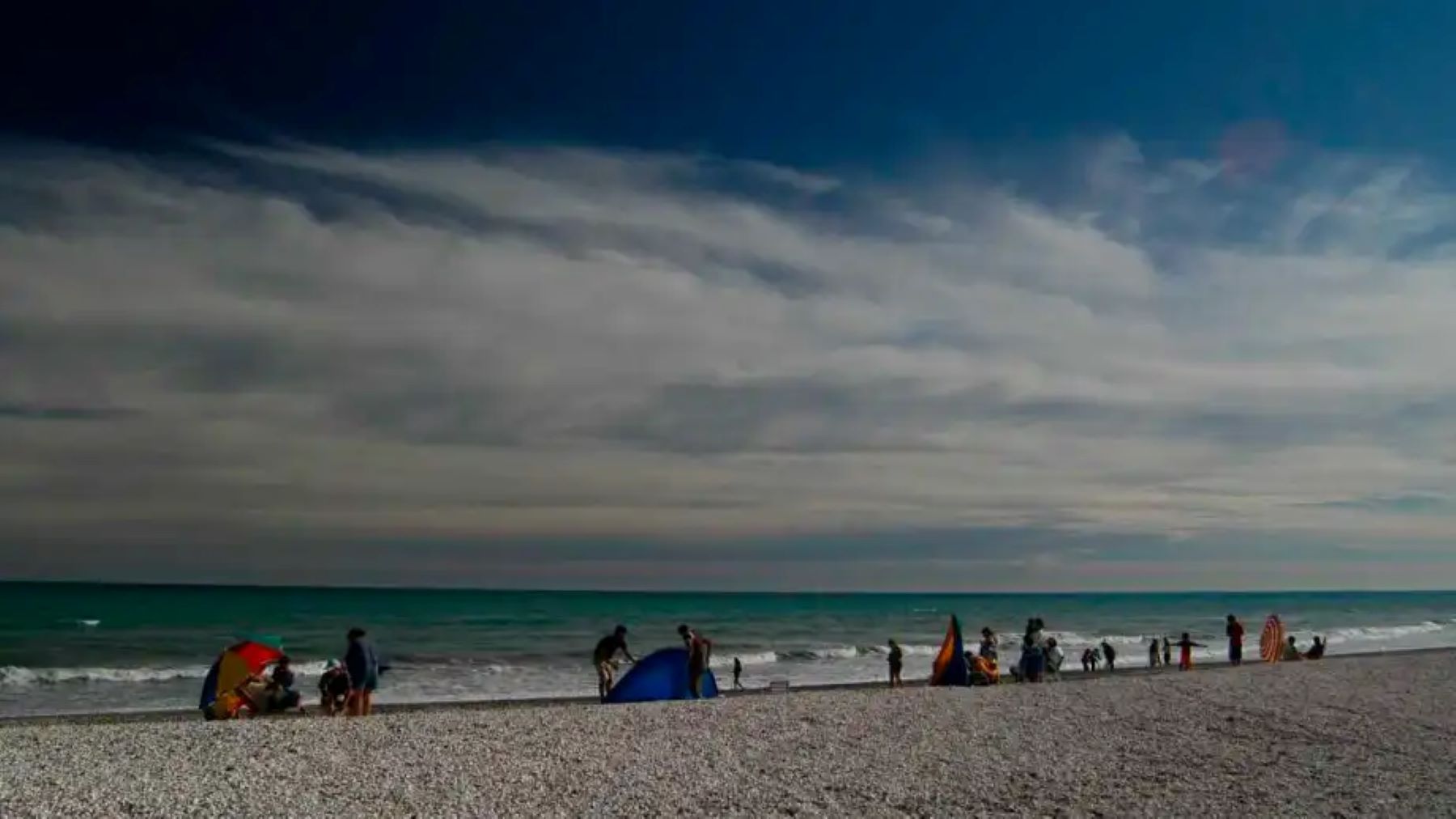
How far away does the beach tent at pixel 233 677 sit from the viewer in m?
19.0

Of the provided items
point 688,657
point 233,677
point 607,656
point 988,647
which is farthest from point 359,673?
point 988,647

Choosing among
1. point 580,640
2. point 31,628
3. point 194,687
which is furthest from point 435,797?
point 31,628

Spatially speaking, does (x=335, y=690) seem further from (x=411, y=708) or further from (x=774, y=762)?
(x=774, y=762)

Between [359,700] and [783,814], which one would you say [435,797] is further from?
[359,700]

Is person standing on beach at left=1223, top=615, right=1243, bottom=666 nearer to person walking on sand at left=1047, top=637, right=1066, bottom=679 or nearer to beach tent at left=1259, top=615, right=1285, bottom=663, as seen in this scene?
beach tent at left=1259, top=615, right=1285, bottom=663

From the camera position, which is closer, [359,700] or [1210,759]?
[1210,759]

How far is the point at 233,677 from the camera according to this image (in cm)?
1958

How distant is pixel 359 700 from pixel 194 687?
13291mm

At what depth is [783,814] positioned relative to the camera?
11297 mm

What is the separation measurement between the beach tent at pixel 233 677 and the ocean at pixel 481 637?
20.8 feet

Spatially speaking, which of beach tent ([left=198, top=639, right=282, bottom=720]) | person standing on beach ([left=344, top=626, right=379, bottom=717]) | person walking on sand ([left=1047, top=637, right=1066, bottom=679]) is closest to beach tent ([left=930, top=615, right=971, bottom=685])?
person walking on sand ([left=1047, top=637, right=1066, bottom=679])

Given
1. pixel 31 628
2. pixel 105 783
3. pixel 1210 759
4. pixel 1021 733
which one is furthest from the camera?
pixel 31 628

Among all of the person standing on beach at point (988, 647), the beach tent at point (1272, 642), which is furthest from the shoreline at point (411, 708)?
the beach tent at point (1272, 642)

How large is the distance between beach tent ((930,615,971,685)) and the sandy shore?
5.67m
